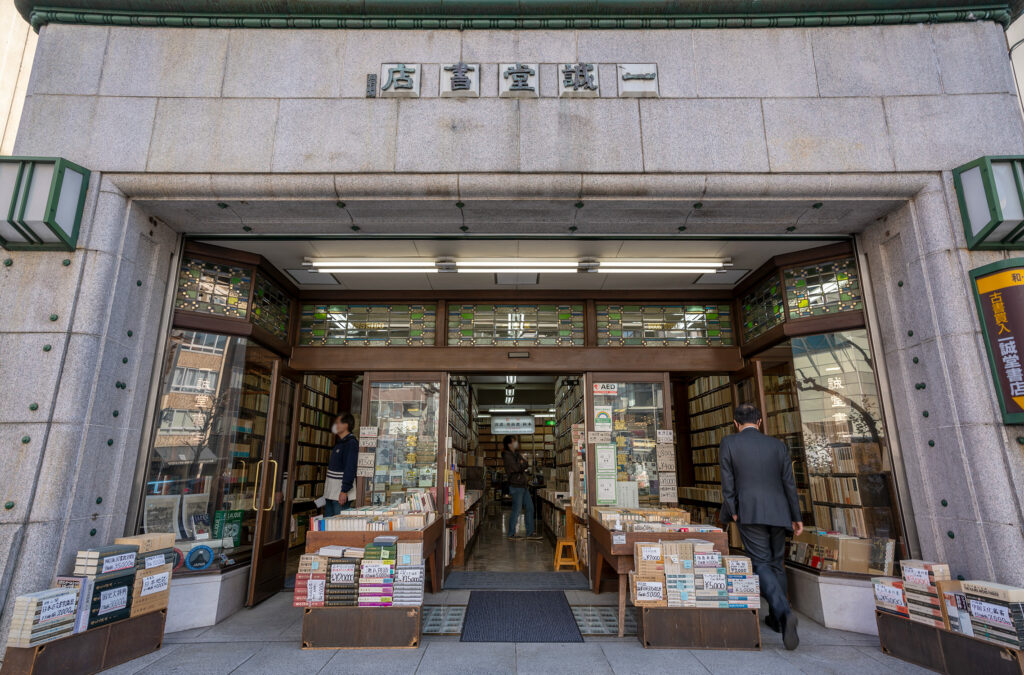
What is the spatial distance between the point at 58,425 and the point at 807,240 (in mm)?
6079

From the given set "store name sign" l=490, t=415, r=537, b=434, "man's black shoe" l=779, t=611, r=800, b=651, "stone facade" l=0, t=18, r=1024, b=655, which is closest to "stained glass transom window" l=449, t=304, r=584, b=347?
"stone facade" l=0, t=18, r=1024, b=655

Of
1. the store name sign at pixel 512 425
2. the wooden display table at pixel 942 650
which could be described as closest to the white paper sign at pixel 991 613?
the wooden display table at pixel 942 650

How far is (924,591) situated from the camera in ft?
9.67

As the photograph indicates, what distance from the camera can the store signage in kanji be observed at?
3.10 meters

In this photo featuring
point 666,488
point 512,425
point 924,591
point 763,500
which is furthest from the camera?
point 512,425

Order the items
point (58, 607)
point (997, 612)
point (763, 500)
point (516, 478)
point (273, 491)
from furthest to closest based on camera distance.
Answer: point (516, 478) < point (273, 491) < point (763, 500) < point (58, 607) < point (997, 612)

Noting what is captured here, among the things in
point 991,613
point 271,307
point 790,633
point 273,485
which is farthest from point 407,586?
point 991,613

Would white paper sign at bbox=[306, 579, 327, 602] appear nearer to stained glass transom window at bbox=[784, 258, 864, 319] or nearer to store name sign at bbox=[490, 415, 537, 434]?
stained glass transom window at bbox=[784, 258, 864, 319]

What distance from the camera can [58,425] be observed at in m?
3.20

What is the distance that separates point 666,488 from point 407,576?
10.1 feet

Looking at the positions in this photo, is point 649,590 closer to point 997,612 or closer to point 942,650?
point 942,650

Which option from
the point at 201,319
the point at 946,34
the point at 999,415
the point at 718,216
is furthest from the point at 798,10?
the point at 201,319

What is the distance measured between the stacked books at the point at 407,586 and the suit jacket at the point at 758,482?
227 cm

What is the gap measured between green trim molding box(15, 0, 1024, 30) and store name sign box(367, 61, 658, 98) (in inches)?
17.5
